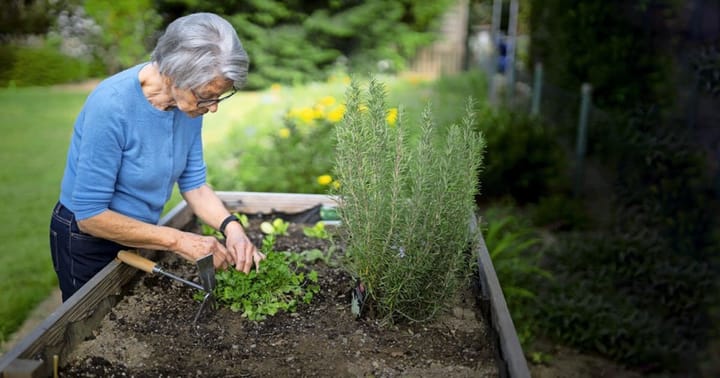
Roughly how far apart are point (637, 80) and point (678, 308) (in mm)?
3022

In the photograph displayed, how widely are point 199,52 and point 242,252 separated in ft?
2.07

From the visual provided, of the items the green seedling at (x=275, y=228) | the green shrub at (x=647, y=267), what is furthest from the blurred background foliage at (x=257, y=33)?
the green seedling at (x=275, y=228)

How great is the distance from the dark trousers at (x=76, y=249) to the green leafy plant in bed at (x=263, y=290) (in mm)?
422

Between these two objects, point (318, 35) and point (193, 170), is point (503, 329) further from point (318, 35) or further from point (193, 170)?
point (318, 35)

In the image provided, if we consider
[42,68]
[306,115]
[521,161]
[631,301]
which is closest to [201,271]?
[631,301]

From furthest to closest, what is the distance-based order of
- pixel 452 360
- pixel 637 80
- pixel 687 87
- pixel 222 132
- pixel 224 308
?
1. pixel 222 132
2. pixel 637 80
3. pixel 687 87
4. pixel 224 308
5. pixel 452 360

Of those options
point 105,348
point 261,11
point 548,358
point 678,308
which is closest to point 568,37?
point 678,308

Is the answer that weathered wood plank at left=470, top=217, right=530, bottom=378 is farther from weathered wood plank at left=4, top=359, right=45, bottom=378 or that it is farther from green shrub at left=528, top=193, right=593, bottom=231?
green shrub at left=528, top=193, right=593, bottom=231

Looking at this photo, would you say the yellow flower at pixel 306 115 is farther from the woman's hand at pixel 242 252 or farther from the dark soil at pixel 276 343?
the dark soil at pixel 276 343

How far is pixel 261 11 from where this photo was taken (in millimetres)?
12984

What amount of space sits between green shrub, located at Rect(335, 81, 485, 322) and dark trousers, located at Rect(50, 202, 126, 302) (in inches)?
33.7

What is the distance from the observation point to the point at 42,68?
1155cm

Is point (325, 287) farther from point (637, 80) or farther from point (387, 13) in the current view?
point (387, 13)

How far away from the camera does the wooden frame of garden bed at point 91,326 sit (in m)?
1.42
